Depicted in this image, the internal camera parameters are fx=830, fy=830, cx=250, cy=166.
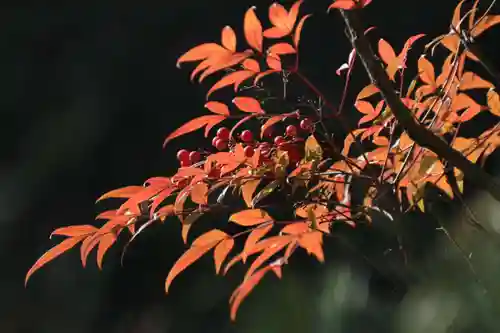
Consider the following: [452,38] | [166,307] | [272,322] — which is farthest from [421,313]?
[452,38]

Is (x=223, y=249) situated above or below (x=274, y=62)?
below

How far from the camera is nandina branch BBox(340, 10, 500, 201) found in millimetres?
514

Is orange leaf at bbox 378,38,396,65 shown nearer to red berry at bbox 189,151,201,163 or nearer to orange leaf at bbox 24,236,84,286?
red berry at bbox 189,151,201,163

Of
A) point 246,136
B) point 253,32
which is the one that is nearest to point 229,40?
point 253,32

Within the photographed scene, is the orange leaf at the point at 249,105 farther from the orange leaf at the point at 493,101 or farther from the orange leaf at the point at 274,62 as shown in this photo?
the orange leaf at the point at 493,101

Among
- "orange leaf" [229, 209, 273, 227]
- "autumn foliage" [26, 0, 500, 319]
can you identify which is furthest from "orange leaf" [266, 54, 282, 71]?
"orange leaf" [229, 209, 273, 227]

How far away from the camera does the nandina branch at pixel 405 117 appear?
51 centimetres

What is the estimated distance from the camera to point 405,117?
523 millimetres

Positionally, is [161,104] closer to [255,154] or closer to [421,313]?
[421,313]

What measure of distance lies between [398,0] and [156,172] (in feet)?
2.61

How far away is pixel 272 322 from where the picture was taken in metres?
1.79

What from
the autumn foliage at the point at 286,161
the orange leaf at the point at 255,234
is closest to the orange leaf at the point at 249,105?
the autumn foliage at the point at 286,161

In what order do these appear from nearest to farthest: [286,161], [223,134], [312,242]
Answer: [312,242]
[286,161]
[223,134]

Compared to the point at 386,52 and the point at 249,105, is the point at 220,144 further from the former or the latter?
the point at 386,52
